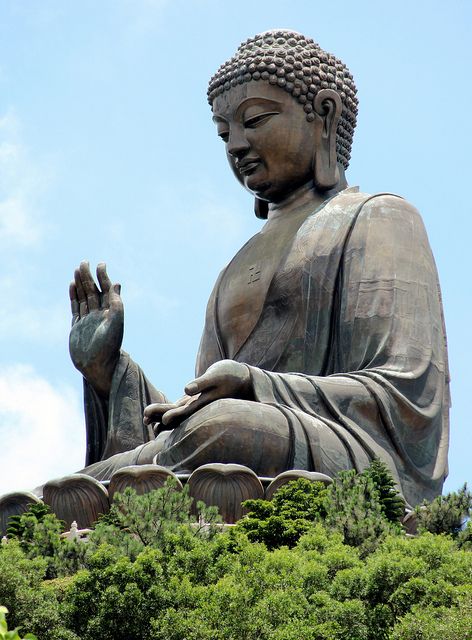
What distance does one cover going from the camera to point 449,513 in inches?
528

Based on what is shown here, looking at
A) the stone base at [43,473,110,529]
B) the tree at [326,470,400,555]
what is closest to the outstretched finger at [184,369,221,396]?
the stone base at [43,473,110,529]

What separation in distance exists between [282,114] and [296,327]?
1.98m

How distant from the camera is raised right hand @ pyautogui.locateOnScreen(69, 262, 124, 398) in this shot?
16766mm

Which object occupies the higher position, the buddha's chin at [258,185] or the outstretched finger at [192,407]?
the buddha's chin at [258,185]

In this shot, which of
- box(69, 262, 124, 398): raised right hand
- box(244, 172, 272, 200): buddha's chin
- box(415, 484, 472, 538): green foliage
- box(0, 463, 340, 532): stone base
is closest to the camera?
box(415, 484, 472, 538): green foliage

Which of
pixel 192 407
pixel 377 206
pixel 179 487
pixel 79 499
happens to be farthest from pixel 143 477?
pixel 377 206

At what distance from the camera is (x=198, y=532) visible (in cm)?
1276

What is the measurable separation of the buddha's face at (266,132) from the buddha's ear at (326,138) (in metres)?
0.08

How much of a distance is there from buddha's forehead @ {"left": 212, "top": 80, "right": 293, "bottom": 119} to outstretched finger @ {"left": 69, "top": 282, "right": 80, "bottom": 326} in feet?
6.62

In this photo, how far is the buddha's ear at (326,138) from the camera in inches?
700

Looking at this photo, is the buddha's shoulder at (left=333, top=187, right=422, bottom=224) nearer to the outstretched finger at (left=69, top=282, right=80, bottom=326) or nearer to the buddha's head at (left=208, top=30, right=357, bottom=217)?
the buddha's head at (left=208, top=30, right=357, bottom=217)

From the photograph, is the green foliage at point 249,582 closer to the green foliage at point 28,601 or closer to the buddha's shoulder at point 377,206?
the green foliage at point 28,601

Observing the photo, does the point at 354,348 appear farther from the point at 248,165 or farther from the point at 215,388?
the point at 248,165

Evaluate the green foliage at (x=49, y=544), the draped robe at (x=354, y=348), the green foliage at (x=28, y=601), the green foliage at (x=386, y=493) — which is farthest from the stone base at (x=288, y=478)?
the green foliage at (x=28, y=601)
